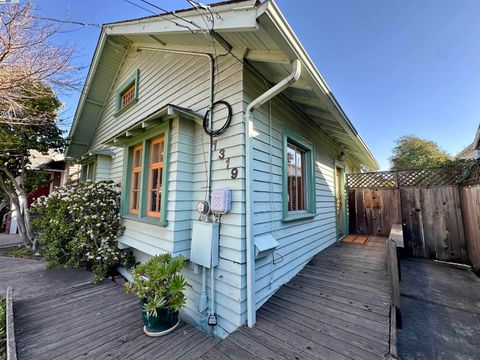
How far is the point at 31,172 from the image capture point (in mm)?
7367

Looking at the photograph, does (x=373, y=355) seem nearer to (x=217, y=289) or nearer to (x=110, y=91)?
(x=217, y=289)

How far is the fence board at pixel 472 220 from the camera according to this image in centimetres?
395

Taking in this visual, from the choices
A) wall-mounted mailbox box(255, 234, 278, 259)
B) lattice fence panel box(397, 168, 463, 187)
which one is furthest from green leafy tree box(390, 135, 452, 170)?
wall-mounted mailbox box(255, 234, 278, 259)

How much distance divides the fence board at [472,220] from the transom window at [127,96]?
8.21 m

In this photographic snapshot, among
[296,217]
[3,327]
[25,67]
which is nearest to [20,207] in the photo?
[25,67]

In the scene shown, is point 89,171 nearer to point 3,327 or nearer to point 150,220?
point 3,327

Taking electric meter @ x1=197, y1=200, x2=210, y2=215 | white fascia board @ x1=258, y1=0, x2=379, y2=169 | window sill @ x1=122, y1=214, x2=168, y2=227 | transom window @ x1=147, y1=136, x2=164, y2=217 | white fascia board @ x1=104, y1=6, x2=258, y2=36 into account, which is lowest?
window sill @ x1=122, y1=214, x2=168, y2=227

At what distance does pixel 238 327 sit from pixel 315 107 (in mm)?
3724

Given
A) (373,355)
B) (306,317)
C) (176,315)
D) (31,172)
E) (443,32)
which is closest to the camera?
(373,355)

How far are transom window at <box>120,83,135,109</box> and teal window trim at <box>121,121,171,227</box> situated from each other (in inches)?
90.5

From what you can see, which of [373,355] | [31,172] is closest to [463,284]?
[373,355]

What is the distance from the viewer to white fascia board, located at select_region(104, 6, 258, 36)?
6.23ft

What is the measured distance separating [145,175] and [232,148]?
188cm

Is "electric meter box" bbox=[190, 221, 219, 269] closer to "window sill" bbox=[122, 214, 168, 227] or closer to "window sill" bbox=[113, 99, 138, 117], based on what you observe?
"window sill" bbox=[122, 214, 168, 227]
